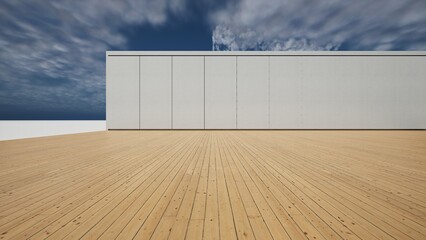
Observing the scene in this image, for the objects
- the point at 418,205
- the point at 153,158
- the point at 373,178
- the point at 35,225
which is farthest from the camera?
the point at 153,158

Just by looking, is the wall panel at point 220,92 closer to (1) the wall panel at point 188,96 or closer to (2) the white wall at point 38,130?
(1) the wall panel at point 188,96

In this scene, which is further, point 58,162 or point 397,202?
point 58,162

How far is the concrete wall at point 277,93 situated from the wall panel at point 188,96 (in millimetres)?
72

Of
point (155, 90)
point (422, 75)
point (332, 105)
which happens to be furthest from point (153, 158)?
point (422, 75)

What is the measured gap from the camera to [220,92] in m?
13.3

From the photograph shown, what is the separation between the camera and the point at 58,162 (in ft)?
13.3

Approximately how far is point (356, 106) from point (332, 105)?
5.67ft

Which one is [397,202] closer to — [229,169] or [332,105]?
[229,169]

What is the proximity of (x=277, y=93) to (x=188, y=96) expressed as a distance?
6.46m

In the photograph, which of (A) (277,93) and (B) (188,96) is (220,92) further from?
(A) (277,93)

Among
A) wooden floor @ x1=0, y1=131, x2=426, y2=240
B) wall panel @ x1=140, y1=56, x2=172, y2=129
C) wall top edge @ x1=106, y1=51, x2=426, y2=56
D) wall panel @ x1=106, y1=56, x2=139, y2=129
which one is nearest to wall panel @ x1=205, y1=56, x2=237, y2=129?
wall top edge @ x1=106, y1=51, x2=426, y2=56

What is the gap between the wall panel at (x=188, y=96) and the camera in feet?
43.6

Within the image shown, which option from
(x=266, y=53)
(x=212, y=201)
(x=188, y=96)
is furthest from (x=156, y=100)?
(x=212, y=201)

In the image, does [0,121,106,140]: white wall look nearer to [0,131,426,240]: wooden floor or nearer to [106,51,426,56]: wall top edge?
[106,51,426,56]: wall top edge
